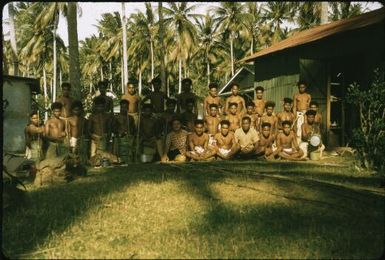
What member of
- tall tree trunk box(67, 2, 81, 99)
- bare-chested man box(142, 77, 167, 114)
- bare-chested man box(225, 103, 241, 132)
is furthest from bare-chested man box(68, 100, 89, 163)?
tall tree trunk box(67, 2, 81, 99)

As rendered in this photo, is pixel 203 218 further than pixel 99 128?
No

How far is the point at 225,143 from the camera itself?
10352 millimetres

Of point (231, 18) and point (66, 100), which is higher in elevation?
point (231, 18)

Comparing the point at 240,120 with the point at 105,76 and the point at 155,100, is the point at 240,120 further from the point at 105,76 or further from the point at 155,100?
the point at 105,76

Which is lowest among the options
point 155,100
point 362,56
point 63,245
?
point 63,245

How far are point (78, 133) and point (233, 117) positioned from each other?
3.78 meters

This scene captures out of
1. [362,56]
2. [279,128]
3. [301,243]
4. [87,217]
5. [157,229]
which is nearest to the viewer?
[301,243]

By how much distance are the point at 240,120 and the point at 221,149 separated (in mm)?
1125

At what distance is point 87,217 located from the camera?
5.04 metres

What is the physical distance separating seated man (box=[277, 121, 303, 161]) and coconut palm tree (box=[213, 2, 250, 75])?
27583mm

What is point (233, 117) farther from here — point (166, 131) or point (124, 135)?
point (124, 135)

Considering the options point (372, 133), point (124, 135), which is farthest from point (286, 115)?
point (124, 135)

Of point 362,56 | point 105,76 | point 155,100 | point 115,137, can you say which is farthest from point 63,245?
point 105,76

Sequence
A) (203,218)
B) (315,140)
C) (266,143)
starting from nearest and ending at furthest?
(203,218), (315,140), (266,143)
